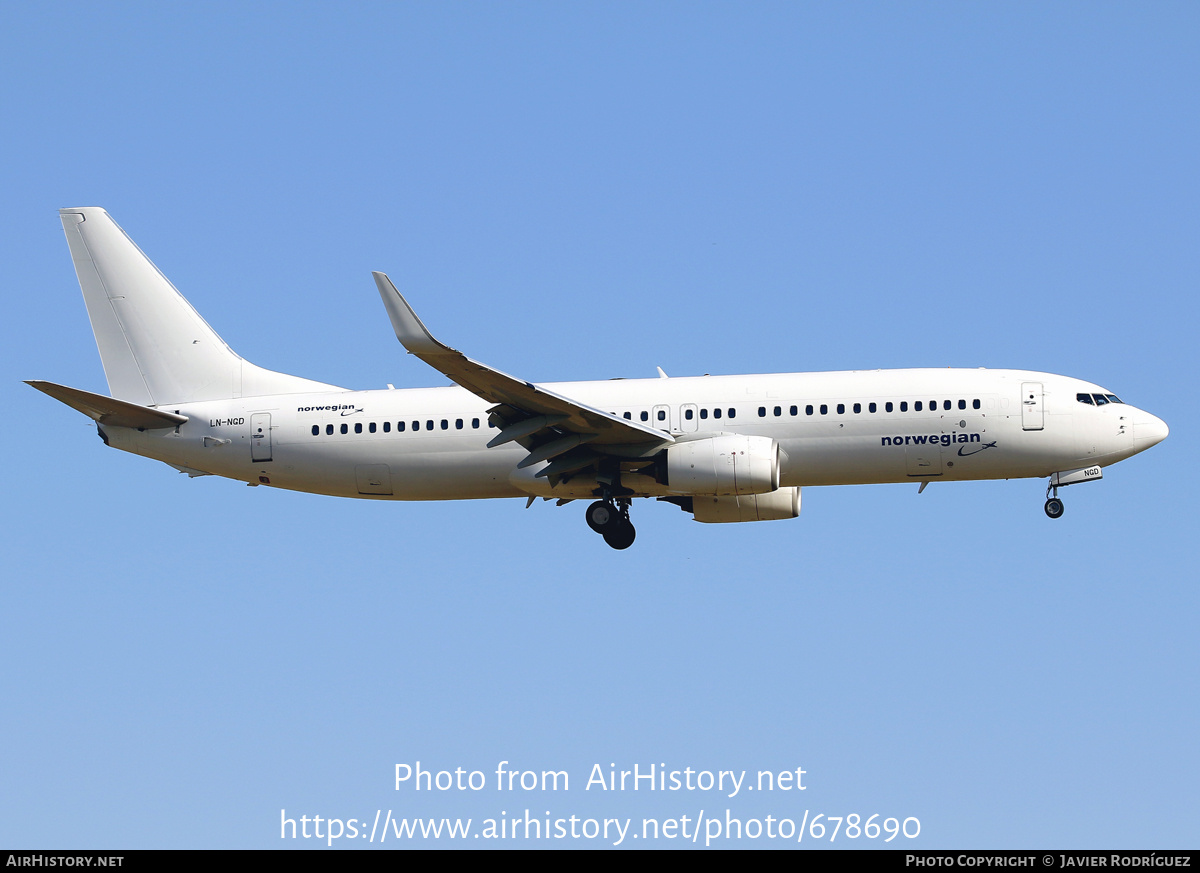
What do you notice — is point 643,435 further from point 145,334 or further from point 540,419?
point 145,334

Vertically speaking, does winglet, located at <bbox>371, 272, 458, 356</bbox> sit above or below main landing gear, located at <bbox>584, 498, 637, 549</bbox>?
above

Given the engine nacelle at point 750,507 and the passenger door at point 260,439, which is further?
the engine nacelle at point 750,507

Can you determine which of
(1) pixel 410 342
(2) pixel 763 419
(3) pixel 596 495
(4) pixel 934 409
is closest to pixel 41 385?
(1) pixel 410 342

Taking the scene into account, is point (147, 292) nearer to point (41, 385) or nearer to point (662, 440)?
point (41, 385)

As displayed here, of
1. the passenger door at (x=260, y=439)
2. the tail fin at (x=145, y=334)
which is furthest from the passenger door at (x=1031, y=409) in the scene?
the passenger door at (x=260, y=439)

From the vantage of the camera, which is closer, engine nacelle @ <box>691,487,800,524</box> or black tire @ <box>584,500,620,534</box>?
black tire @ <box>584,500,620,534</box>

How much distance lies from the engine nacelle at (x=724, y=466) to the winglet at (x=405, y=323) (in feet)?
24.3

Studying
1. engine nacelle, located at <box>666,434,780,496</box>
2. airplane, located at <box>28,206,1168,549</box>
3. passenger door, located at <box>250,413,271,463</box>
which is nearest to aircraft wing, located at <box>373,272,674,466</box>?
airplane, located at <box>28,206,1168,549</box>

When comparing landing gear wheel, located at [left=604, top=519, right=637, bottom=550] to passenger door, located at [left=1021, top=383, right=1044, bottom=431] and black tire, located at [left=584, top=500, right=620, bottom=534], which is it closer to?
black tire, located at [left=584, top=500, right=620, bottom=534]

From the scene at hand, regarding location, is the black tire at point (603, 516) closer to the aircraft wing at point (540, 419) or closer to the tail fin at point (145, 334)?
the aircraft wing at point (540, 419)

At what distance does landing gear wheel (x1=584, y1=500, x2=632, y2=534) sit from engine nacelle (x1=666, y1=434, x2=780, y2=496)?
248 centimetres

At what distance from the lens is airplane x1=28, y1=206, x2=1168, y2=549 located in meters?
37.0

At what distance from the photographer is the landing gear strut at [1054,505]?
1503 inches

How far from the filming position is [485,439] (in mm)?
38812
